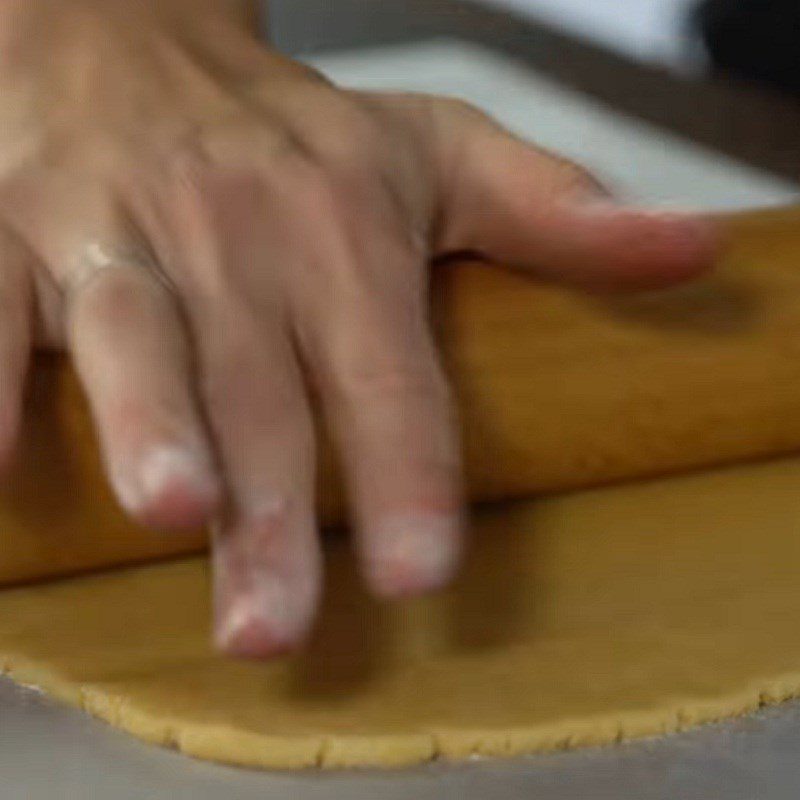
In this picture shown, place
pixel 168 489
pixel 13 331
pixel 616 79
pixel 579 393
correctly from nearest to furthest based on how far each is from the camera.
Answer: pixel 168 489 < pixel 13 331 < pixel 579 393 < pixel 616 79

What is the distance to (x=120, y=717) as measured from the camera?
82 cm

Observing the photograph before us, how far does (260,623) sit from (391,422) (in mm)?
138

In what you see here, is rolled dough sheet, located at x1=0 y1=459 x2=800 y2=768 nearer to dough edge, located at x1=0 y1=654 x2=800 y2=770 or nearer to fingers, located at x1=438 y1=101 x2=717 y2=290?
dough edge, located at x1=0 y1=654 x2=800 y2=770

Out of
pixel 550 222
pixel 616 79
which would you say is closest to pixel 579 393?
pixel 550 222

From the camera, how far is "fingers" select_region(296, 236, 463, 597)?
801 mm

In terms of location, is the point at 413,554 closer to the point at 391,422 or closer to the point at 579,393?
the point at 391,422

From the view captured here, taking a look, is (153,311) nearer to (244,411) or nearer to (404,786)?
(244,411)

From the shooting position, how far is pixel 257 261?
896 mm

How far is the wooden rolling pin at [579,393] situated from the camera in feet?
3.00

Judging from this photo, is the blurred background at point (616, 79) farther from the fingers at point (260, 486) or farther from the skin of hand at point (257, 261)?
the fingers at point (260, 486)

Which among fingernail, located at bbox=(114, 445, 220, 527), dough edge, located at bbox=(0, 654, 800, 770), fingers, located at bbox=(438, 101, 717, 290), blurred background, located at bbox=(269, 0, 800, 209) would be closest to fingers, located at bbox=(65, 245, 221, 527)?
fingernail, located at bbox=(114, 445, 220, 527)

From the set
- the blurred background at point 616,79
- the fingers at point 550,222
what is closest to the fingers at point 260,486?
the fingers at point 550,222

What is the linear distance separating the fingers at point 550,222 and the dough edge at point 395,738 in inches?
9.6

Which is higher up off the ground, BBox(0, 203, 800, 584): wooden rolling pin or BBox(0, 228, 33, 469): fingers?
BBox(0, 228, 33, 469): fingers
